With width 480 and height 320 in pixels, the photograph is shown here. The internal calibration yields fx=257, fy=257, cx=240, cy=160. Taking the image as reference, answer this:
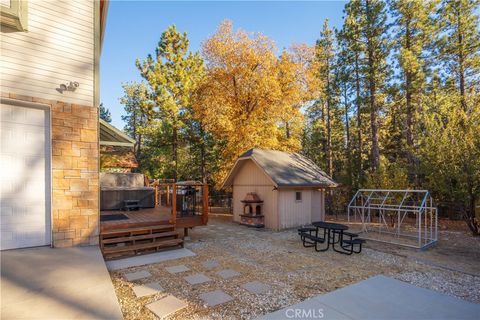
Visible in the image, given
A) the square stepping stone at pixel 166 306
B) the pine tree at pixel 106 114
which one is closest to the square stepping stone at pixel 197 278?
the square stepping stone at pixel 166 306

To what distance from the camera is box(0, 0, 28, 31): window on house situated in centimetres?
485

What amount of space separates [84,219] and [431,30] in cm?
1827

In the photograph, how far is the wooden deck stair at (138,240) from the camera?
22.0ft

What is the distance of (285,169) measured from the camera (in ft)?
43.0

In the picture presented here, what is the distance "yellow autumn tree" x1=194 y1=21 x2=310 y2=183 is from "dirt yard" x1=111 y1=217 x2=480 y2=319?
25.9 feet

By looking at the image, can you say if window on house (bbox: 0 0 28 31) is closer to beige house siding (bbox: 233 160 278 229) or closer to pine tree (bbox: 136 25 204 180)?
beige house siding (bbox: 233 160 278 229)

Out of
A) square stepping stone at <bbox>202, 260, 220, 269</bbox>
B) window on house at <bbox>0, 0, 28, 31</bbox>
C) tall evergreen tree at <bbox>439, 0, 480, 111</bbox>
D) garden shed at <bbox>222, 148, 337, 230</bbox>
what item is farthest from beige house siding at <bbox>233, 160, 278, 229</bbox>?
tall evergreen tree at <bbox>439, 0, 480, 111</bbox>

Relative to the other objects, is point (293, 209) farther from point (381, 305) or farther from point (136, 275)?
point (136, 275)

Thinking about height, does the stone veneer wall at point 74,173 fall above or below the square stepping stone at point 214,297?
above

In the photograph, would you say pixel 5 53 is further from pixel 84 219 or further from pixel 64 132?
pixel 84 219

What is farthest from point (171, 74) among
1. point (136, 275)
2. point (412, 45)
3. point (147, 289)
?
point (147, 289)

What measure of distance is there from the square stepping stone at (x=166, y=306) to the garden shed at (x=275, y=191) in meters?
7.58

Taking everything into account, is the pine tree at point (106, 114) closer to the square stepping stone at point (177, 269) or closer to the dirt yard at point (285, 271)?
the dirt yard at point (285, 271)

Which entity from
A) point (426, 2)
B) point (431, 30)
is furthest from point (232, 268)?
point (426, 2)
